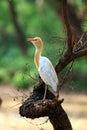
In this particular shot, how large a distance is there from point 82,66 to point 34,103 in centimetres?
1328

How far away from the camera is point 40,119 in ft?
43.6

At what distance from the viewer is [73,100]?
18547 millimetres

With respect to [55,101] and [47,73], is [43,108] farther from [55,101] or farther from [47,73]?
[47,73]

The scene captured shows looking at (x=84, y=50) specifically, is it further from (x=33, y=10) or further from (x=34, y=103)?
(x=33, y=10)

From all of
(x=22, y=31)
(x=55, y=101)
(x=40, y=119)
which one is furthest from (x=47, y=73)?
→ (x=22, y=31)

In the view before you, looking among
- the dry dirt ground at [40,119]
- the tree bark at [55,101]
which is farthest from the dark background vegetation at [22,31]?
the tree bark at [55,101]

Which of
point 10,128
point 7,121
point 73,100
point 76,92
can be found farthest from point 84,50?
point 76,92

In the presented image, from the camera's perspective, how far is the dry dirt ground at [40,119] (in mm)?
12453

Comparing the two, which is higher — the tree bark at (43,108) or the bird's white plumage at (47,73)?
the bird's white plumage at (47,73)

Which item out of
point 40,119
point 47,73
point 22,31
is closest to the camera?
point 47,73

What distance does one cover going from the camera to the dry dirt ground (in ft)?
40.9

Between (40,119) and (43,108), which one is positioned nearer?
(43,108)

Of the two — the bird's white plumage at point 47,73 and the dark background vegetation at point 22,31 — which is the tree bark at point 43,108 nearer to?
the bird's white plumage at point 47,73

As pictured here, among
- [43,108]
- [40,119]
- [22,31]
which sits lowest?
[22,31]
